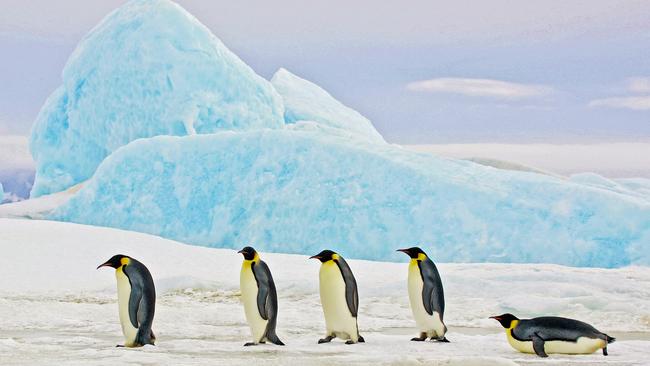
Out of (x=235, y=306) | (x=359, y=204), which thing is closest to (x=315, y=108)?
(x=359, y=204)

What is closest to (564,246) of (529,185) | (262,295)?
(529,185)

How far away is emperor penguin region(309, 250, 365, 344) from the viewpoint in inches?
280

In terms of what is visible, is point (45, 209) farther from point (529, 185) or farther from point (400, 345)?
point (400, 345)

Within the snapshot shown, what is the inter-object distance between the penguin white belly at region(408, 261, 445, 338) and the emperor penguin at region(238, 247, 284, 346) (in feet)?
3.74

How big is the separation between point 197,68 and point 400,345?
660 inches

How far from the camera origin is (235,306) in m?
10.2

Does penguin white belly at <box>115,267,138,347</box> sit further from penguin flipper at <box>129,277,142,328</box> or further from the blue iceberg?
the blue iceberg

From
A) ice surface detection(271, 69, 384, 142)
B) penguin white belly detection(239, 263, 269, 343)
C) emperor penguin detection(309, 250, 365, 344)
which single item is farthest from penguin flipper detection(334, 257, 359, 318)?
ice surface detection(271, 69, 384, 142)

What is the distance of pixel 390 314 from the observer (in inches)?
395

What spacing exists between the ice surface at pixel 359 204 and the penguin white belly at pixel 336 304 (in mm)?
9435

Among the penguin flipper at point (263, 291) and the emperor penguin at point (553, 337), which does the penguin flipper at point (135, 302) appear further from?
the emperor penguin at point (553, 337)

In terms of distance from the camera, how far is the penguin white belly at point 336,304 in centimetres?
711

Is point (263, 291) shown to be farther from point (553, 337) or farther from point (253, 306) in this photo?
point (553, 337)

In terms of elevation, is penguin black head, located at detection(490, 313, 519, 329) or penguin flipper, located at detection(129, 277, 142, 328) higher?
penguin flipper, located at detection(129, 277, 142, 328)
